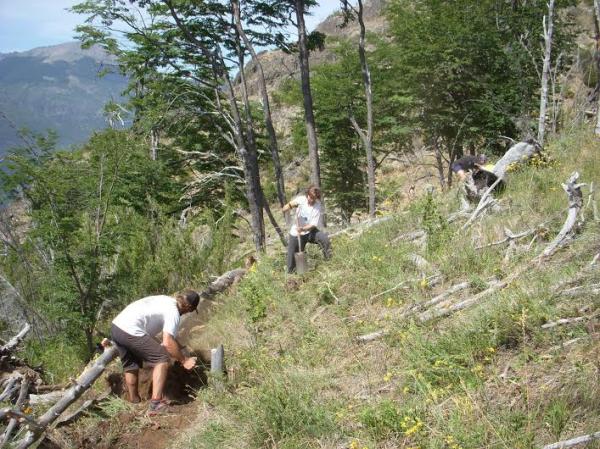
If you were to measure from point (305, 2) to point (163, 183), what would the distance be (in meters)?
6.50

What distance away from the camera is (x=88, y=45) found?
1235cm

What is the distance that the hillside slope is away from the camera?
2742 millimetres

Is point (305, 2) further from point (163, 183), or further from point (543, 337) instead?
point (543, 337)

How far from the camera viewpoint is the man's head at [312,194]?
23.7 feet

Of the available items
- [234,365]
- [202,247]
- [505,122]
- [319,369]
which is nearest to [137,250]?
[202,247]

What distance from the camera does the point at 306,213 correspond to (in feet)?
24.0

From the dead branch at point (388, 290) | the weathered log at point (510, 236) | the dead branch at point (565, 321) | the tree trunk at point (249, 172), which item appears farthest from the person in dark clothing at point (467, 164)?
the tree trunk at point (249, 172)

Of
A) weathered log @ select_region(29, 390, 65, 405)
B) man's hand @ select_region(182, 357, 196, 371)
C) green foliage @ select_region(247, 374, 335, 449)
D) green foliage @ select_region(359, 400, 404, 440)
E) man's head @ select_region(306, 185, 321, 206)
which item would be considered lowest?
weathered log @ select_region(29, 390, 65, 405)

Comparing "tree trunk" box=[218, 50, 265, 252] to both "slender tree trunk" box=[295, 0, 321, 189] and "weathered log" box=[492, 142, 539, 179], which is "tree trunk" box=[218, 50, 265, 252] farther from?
"weathered log" box=[492, 142, 539, 179]

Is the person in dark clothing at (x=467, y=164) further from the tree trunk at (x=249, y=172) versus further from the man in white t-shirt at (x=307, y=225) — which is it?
the tree trunk at (x=249, y=172)

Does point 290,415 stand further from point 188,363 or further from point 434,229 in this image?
point 434,229

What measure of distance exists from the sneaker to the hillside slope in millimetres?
373

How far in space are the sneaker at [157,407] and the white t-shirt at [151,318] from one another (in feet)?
2.07

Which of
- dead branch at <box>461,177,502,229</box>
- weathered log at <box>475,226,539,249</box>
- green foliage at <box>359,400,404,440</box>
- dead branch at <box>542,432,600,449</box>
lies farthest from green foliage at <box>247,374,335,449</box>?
dead branch at <box>461,177,502,229</box>
